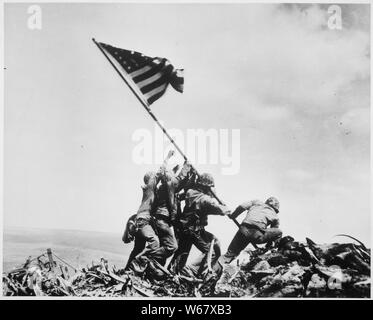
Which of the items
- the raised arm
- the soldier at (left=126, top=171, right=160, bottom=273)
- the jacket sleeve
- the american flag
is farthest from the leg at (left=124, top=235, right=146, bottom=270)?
the american flag

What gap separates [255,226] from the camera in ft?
25.2

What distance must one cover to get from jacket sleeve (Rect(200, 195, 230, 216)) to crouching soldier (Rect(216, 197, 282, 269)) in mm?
113

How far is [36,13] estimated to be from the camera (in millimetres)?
7707

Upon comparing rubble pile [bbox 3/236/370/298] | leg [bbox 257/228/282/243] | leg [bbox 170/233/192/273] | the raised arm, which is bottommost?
rubble pile [bbox 3/236/370/298]

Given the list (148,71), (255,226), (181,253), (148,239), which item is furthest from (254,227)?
(148,71)

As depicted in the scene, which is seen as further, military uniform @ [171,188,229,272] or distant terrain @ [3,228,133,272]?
military uniform @ [171,188,229,272]

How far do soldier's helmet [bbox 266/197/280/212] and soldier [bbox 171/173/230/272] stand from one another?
0.48 metres

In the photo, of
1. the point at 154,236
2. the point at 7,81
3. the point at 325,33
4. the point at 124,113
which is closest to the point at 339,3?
the point at 325,33

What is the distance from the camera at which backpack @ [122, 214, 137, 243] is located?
7.65 metres

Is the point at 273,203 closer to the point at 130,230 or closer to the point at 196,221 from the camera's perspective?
the point at 196,221

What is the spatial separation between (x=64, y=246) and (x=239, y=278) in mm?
2024

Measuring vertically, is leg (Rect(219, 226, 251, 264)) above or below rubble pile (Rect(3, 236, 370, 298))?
above

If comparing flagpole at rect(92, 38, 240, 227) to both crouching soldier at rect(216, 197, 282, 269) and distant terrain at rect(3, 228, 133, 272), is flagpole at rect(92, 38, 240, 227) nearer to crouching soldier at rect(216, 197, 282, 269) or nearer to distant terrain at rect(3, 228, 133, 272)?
crouching soldier at rect(216, 197, 282, 269)
